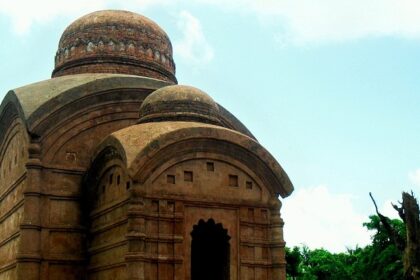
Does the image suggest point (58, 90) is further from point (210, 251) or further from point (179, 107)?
point (210, 251)

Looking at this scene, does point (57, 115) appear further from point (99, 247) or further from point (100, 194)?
point (99, 247)

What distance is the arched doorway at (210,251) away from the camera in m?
11.4

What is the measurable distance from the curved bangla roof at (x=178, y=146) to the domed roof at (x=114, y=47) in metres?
4.11

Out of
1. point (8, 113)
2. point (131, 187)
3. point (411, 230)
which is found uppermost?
point (8, 113)

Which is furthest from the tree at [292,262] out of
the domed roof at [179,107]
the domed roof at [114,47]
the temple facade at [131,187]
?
the domed roof at [179,107]

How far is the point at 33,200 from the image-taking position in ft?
41.1

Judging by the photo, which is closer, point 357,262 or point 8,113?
point 8,113

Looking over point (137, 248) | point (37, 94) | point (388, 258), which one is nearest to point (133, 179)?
point (137, 248)

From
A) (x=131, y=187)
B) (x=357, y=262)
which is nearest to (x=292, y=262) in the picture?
(x=357, y=262)

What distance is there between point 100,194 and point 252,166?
3049mm

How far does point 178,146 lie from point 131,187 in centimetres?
114

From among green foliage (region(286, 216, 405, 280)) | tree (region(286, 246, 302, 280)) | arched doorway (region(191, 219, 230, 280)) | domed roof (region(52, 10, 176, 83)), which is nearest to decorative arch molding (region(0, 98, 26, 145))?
domed roof (region(52, 10, 176, 83))

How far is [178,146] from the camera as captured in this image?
11.1 meters

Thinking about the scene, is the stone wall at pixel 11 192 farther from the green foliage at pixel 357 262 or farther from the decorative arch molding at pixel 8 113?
the green foliage at pixel 357 262
